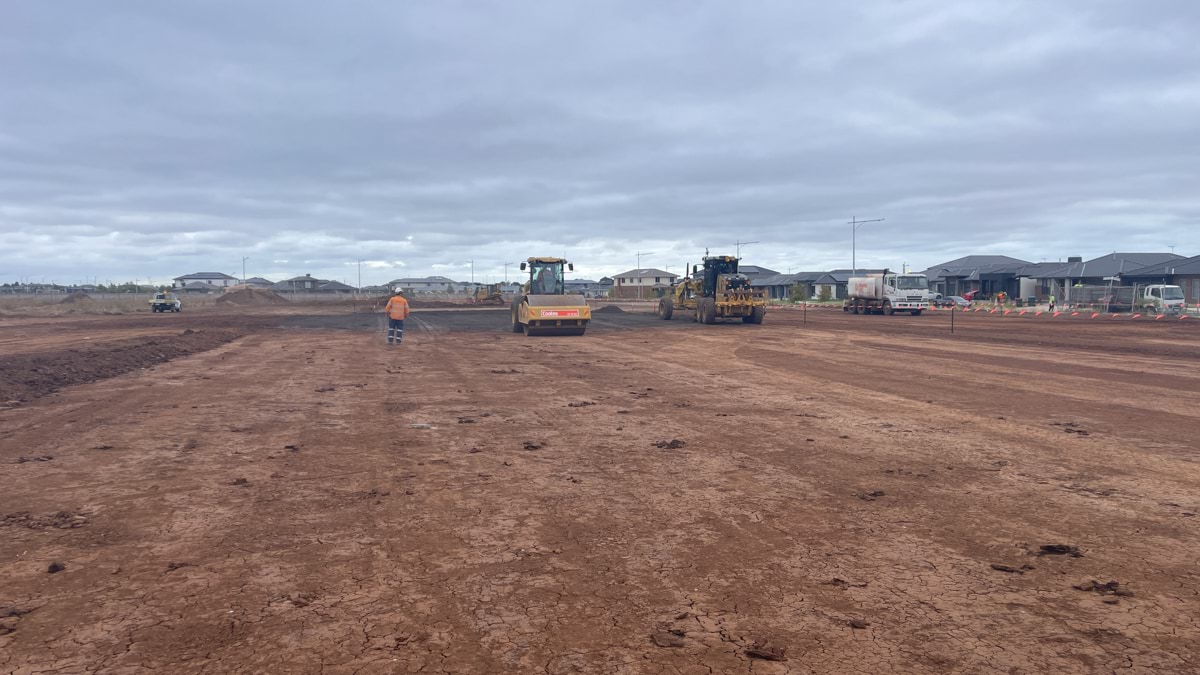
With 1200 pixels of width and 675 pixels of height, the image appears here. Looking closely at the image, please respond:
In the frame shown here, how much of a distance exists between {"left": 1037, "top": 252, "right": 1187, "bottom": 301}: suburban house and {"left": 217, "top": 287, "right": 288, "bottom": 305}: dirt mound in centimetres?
7554

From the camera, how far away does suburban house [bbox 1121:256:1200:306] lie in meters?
51.7

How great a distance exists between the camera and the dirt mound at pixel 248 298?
8475 centimetres

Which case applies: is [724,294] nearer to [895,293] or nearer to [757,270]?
[895,293]

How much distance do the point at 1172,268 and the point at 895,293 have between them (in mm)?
22063

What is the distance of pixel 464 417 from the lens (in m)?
10.8

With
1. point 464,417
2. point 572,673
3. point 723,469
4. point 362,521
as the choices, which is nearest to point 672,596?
point 572,673

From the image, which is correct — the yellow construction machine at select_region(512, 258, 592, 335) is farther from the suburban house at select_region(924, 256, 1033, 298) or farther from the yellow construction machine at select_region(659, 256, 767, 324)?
the suburban house at select_region(924, 256, 1033, 298)

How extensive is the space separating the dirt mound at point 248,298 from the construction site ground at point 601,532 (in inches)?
3042

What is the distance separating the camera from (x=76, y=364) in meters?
16.9

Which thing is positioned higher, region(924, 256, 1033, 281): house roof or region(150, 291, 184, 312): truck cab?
region(924, 256, 1033, 281): house roof

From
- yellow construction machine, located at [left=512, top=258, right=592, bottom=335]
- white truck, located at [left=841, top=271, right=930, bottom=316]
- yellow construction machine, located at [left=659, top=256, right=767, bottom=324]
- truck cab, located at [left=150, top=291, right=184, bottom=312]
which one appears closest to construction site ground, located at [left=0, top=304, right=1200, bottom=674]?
yellow construction machine, located at [left=512, top=258, right=592, bottom=335]

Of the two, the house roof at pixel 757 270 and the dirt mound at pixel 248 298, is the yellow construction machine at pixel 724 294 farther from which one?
the house roof at pixel 757 270

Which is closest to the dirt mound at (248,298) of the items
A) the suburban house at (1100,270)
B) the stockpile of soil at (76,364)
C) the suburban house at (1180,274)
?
the stockpile of soil at (76,364)

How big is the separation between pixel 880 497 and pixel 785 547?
1644 mm
